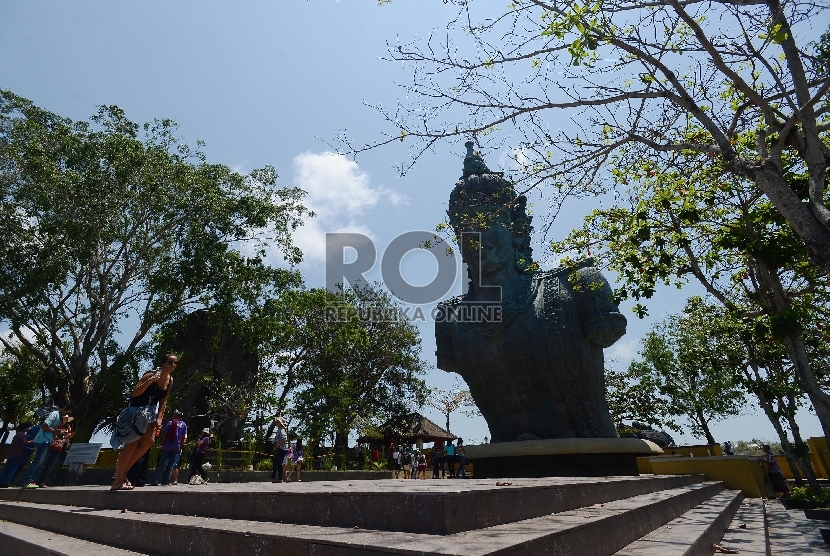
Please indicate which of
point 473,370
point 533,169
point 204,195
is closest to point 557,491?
point 533,169

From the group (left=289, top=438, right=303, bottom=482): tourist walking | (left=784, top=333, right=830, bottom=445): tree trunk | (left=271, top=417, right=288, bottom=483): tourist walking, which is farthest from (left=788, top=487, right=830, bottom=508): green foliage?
(left=289, top=438, right=303, bottom=482): tourist walking

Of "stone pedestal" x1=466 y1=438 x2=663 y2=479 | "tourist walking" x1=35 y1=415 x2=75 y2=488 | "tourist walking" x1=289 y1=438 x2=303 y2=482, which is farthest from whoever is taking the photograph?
"tourist walking" x1=289 y1=438 x2=303 y2=482

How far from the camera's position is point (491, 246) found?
9711 millimetres

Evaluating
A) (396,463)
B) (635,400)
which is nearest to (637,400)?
(635,400)

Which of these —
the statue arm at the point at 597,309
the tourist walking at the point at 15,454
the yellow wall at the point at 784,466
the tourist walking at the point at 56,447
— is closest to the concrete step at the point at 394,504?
the statue arm at the point at 597,309

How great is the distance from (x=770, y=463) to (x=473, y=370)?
28.7ft

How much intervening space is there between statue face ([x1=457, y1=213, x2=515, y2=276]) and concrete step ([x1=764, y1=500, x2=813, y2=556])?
17.2 feet

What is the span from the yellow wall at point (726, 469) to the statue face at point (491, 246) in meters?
5.87

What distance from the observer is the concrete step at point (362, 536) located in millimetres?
2150

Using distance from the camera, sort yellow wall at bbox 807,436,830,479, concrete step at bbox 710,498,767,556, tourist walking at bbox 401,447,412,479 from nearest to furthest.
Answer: concrete step at bbox 710,498,767,556
tourist walking at bbox 401,447,412,479
yellow wall at bbox 807,436,830,479

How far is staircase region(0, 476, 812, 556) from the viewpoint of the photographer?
2.38 m

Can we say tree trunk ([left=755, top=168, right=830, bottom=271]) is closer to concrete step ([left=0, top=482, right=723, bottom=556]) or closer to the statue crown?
concrete step ([left=0, top=482, right=723, bottom=556])

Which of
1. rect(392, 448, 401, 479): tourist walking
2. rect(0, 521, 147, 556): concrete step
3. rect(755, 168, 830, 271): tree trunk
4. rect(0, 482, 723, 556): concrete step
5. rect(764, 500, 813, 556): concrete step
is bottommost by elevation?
rect(764, 500, 813, 556): concrete step

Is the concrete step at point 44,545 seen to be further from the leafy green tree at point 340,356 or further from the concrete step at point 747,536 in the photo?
the leafy green tree at point 340,356
